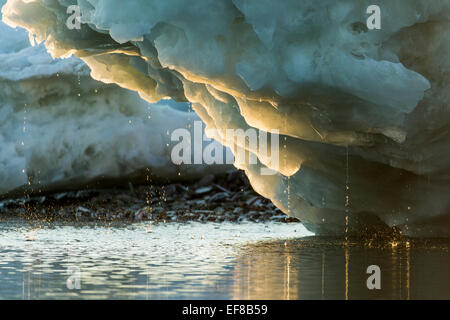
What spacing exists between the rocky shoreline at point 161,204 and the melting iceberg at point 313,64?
5260mm

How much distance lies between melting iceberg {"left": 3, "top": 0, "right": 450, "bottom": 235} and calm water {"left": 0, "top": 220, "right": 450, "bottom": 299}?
1.07 meters

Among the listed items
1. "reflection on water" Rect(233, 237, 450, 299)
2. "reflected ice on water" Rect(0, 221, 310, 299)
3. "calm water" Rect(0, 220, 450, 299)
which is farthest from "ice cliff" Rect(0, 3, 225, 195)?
Answer: "reflection on water" Rect(233, 237, 450, 299)

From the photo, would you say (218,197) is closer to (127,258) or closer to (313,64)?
(127,258)

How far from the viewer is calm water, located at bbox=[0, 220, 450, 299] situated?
5699mm

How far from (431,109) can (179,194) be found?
10538 mm

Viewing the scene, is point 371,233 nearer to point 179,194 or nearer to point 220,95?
point 220,95

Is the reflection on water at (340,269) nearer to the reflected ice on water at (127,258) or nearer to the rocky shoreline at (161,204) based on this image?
the reflected ice on water at (127,258)

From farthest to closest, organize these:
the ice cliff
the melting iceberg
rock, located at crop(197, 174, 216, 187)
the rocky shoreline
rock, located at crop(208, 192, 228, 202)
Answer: rock, located at crop(197, 174, 216, 187), rock, located at crop(208, 192, 228, 202), the ice cliff, the rocky shoreline, the melting iceberg

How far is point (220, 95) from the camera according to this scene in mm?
9211

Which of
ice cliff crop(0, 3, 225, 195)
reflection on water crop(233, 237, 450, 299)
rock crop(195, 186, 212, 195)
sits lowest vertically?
reflection on water crop(233, 237, 450, 299)

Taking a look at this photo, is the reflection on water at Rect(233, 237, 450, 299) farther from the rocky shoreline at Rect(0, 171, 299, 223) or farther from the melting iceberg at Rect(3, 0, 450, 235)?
the rocky shoreline at Rect(0, 171, 299, 223)

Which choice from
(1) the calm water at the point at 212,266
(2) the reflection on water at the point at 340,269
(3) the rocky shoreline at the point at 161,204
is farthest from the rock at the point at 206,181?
(2) the reflection on water at the point at 340,269
